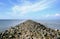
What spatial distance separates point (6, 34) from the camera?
1260 centimetres

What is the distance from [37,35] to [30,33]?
0.96m

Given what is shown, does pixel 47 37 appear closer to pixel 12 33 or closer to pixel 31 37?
pixel 31 37

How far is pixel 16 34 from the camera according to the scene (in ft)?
41.8

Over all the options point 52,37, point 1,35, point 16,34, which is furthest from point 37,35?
point 1,35

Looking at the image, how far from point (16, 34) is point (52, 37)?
3.86 meters

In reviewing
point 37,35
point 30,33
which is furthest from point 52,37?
point 30,33

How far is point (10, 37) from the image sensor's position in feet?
39.7

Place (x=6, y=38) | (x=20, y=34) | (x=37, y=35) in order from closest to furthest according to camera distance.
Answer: (x=37, y=35) → (x=6, y=38) → (x=20, y=34)

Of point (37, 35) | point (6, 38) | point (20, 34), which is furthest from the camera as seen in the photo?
point (20, 34)

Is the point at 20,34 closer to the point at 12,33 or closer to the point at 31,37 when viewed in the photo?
the point at 12,33

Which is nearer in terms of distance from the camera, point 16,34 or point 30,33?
point 30,33

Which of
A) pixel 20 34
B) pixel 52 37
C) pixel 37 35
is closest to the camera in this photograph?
pixel 52 37

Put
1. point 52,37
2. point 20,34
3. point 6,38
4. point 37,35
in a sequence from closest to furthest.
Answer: point 52,37
point 37,35
point 6,38
point 20,34

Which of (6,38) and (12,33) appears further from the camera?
(12,33)
